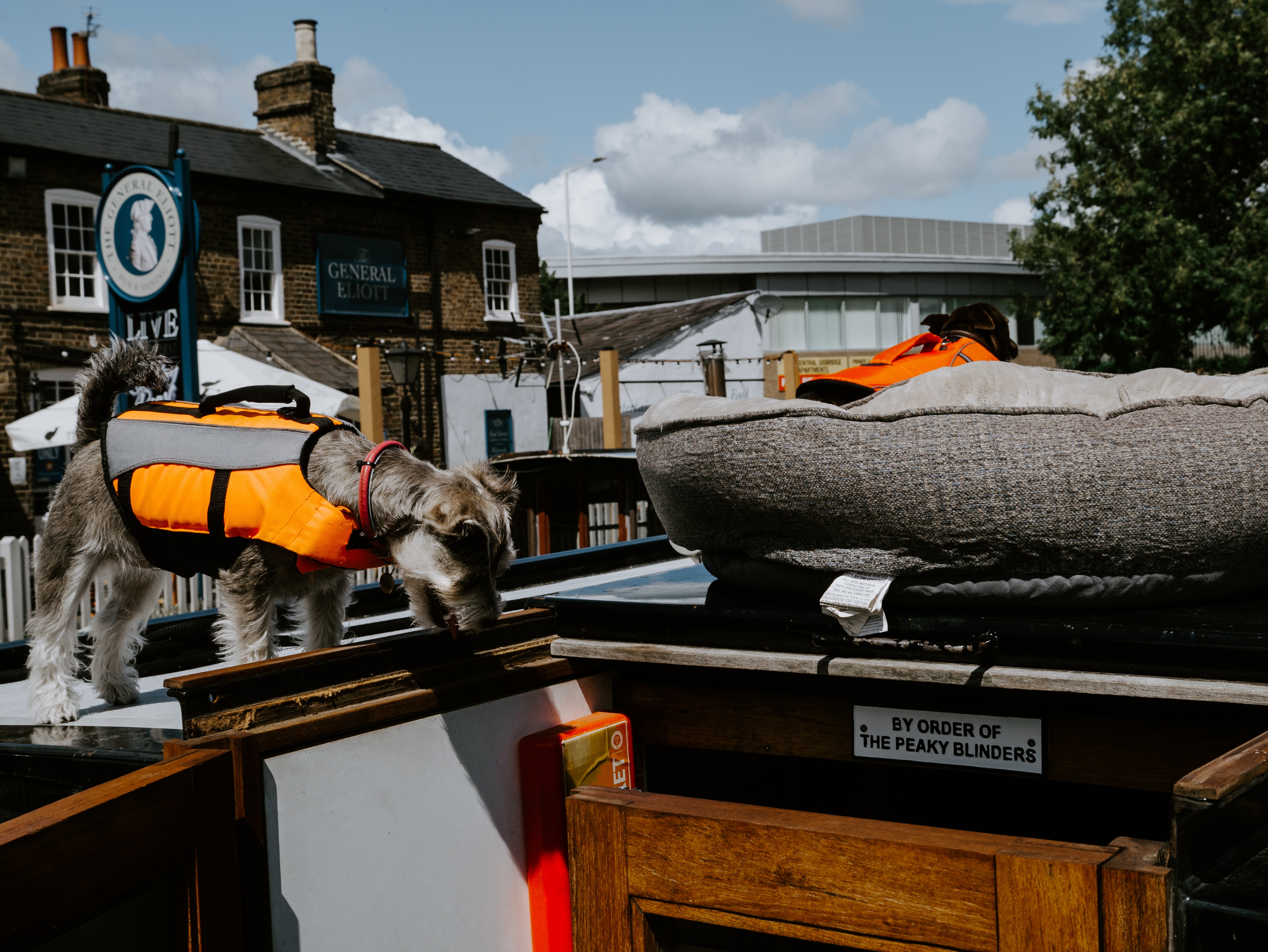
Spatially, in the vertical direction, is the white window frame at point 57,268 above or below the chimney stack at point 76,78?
below

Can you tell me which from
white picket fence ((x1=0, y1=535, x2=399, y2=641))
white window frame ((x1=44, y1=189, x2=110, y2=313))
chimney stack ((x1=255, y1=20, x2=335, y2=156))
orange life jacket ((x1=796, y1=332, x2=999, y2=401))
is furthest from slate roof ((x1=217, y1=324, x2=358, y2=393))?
orange life jacket ((x1=796, y1=332, x2=999, y2=401))

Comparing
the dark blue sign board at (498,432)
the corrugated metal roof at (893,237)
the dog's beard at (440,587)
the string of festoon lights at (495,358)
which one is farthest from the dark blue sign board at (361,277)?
the corrugated metal roof at (893,237)

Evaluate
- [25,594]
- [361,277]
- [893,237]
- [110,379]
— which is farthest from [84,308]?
[893,237]

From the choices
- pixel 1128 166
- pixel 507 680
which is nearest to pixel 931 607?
pixel 507 680

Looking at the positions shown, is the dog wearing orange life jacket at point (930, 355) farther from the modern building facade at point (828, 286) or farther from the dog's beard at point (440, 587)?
the modern building facade at point (828, 286)

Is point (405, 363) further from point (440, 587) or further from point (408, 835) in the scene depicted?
point (408, 835)

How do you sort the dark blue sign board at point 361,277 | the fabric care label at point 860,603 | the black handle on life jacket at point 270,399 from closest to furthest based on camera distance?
the fabric care label at point 860,603 → the black handle on life jacket at point 270,399 → the dark blue sign board at point 361,277

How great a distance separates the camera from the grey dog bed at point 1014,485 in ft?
5.95

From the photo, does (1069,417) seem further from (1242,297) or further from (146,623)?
(1242,297)

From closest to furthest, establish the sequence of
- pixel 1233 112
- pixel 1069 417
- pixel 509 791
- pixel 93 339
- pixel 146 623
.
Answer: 1. pixel 1069 417
2. pixel 509 791
3. pixel 146 623
4. pixel 93 339
5. pixel 1233 112

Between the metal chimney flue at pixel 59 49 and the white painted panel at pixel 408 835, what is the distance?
2474 cm

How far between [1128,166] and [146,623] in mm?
25404

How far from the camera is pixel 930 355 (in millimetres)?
3146

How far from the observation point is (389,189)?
22.7 m
